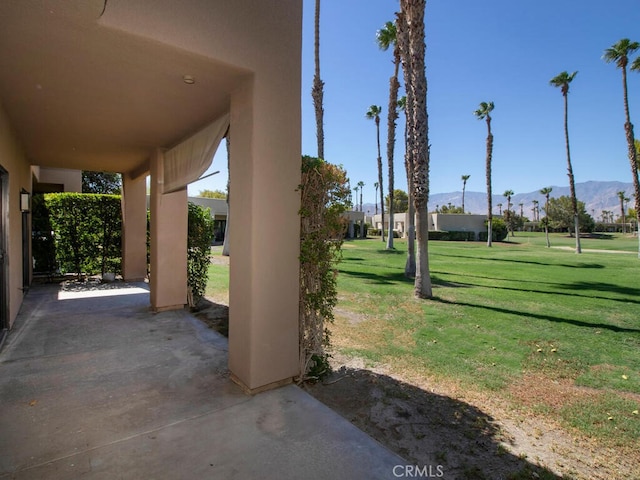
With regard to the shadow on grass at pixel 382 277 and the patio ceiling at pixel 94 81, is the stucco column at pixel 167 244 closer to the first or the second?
the patio ceiling at pixel 94 81

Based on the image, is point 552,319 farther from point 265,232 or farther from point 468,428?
point 265,232

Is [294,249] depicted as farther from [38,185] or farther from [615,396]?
[38,185]

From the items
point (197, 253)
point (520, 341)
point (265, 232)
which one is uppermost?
point (265, 232)

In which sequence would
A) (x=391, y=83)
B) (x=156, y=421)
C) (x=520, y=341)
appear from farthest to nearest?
1. (x=391, y=83)
2. (x=520, y=341)
3. (x=156, y=421)

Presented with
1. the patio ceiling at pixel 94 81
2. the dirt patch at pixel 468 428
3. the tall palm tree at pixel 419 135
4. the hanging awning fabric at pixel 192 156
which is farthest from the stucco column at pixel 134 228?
the dirt patch at pixel 468 428

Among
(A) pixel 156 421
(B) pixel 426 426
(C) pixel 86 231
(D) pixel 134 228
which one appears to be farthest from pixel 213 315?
(C) pixel 86 231

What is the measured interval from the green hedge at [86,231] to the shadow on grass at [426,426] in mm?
9120

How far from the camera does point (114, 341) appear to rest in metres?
4.75

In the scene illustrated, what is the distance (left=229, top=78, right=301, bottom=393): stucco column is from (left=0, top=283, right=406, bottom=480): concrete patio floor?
1.23 feet

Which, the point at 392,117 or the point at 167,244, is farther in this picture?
the point at 392,117

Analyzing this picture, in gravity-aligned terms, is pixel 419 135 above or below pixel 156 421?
above

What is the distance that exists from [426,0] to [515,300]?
8015 mm

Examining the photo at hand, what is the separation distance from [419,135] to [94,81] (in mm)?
7436

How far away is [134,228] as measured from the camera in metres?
9.56
